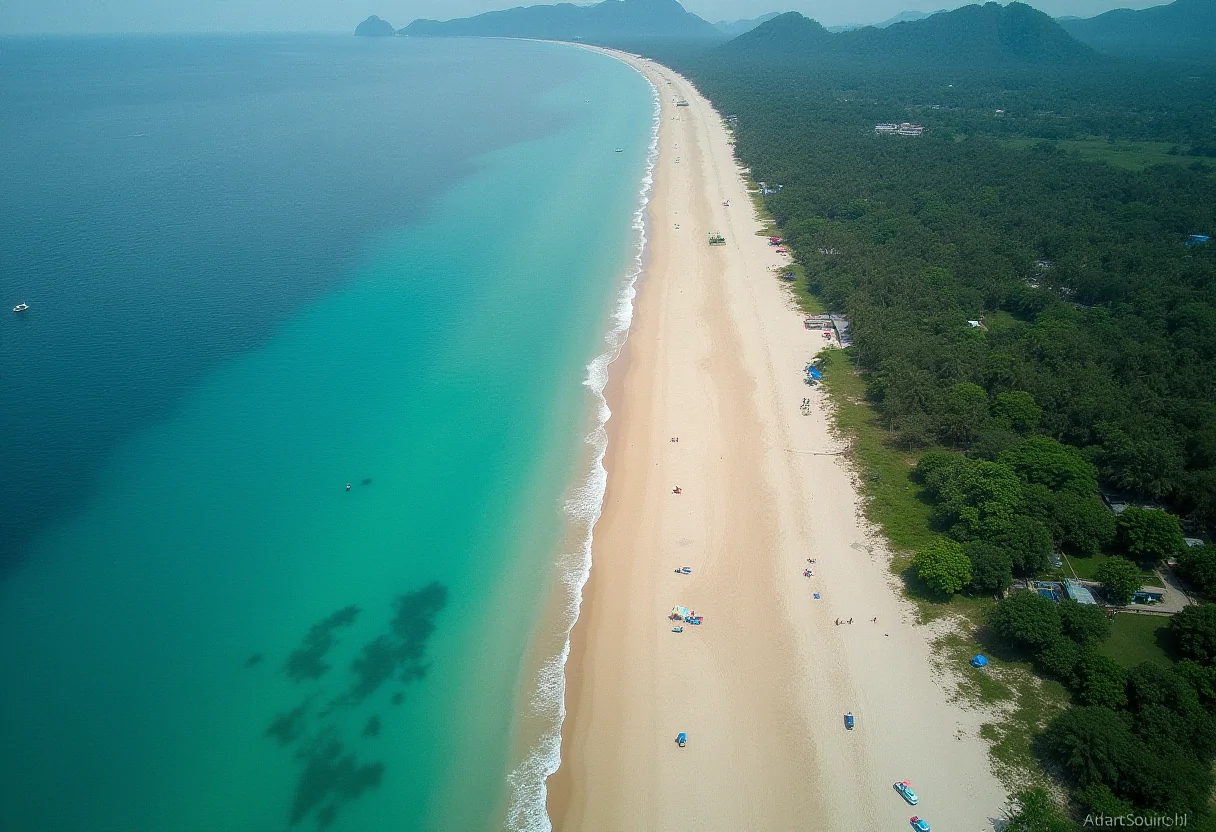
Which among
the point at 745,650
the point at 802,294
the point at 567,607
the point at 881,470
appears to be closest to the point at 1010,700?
the point at 745,650

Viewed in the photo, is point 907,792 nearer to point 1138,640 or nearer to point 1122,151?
point 1138,640

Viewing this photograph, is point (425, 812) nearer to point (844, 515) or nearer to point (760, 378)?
point (844, 515)

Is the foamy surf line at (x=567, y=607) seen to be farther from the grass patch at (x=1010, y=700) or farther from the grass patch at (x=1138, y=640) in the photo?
the grass patch at (x=1138, y=640)

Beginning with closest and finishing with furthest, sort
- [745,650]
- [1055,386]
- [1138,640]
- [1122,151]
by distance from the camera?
[1138,640] → [745,650] → [1055,386] → [1122,151]

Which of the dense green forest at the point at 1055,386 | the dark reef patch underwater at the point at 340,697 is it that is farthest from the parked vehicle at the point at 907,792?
the dark reef patch underwater at the point at 340,697

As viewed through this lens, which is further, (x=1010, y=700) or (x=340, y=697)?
(x=340, y=697)

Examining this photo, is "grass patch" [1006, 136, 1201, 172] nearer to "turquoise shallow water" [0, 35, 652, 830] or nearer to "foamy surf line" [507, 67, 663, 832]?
"foamy surf line" [507, 67, 663, 832]

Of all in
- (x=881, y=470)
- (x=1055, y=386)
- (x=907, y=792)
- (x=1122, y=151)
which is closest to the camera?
(x=907, y=792)
